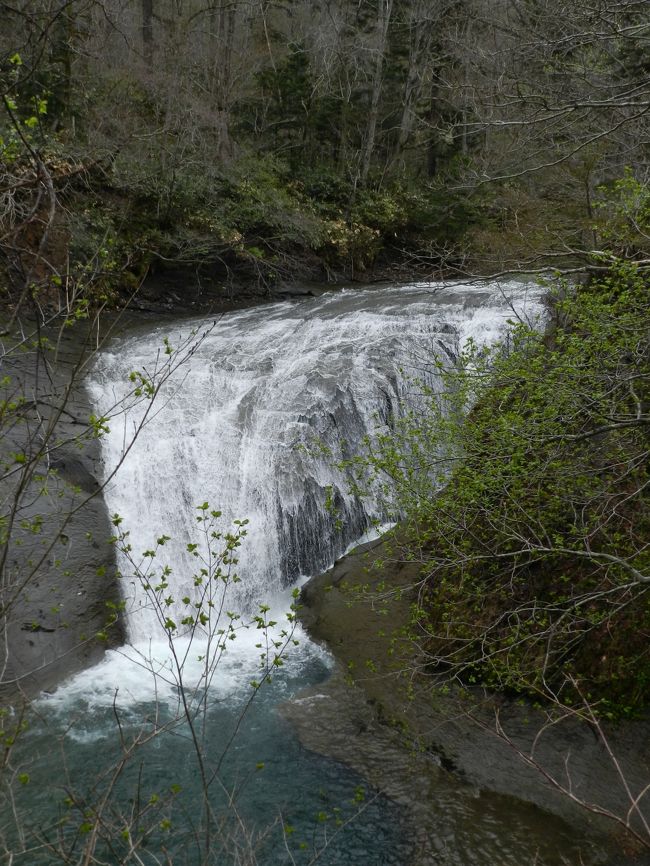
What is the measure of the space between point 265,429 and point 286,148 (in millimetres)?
12655

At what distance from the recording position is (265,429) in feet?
33.2

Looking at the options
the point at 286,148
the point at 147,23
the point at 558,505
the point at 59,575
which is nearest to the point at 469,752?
the point at 558,505

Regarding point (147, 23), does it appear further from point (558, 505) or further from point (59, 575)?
point (558, 505)

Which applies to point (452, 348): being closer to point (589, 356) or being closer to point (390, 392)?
point (390, 392)

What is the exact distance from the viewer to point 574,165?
12992 mm

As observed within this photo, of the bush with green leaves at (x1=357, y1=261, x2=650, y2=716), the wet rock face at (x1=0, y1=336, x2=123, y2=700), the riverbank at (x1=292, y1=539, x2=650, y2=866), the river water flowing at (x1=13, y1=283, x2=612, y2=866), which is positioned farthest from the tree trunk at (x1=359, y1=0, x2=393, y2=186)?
the riverbank at (x1=292, y1=539, x2=650, y2=866)

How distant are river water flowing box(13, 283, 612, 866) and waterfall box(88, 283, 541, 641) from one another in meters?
0.03

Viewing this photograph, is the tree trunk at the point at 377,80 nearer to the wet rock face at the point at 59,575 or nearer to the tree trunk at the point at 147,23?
the tree trunk at the point at 147,23

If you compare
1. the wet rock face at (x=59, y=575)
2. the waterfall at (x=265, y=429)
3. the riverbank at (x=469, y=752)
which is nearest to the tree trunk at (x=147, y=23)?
the waterfall at (x=265, y=429)

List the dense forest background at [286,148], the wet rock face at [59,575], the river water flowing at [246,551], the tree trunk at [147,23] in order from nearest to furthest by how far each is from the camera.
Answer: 1. the river water flowing at [246,551]
2. the wet rock face at [59,575]
3. the dense forest background at [286,148]
4. the tree trunk at [147,23]

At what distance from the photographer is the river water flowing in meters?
5.22

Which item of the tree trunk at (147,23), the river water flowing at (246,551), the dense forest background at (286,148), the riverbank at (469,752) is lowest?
the riverbank at (469,752)

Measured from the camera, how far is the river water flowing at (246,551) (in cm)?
522

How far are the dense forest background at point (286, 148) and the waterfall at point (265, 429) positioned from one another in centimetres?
149
